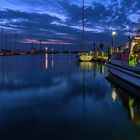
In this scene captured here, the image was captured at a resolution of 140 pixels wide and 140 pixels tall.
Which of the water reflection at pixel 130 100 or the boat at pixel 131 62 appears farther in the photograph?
the boat at pixel 131 62

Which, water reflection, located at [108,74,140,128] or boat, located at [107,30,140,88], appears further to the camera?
boat, located at [107,30,140,88]

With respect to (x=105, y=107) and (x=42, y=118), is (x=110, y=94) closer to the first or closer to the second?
(x=105, y=107)

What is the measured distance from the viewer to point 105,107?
14875 mm

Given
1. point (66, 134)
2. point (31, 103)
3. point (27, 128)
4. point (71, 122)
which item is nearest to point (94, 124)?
point (71, 122)

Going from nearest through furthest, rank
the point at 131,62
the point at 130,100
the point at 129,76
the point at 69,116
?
the point at 69,116 < the point at 130,100 < the point at 129,76 < the point at 131,62

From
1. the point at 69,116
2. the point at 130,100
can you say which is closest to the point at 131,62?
the point at 130,100

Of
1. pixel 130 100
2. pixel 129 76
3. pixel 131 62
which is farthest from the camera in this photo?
pixel 131 62

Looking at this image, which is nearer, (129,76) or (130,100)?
(130,100)

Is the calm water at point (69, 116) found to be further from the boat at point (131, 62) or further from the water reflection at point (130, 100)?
the boat at point (131, 62)

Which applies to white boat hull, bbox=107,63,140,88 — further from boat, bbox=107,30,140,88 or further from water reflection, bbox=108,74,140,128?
water reflection, bbox=108,74,140,128

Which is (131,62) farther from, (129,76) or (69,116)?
(69,116)

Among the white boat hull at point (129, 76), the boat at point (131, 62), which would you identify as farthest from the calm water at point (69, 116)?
the boat at point (131, 62)

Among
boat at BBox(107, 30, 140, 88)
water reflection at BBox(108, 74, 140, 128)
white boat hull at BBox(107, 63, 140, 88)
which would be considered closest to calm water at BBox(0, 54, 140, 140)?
water reflection at BBox(108, 74, 140, 128)

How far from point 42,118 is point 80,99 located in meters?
5.33
